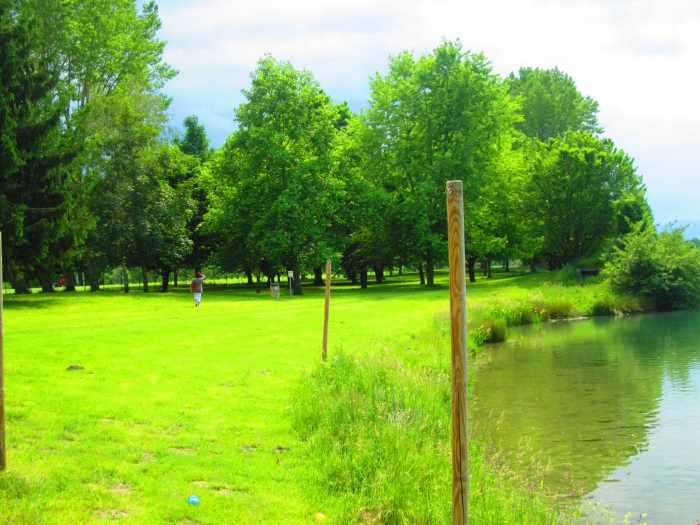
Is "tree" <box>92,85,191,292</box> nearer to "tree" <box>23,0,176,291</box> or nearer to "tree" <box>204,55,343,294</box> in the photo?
"tree" <box>23,0,176,291</box>

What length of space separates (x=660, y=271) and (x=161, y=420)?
37.7 meters

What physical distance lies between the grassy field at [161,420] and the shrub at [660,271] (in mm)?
23657

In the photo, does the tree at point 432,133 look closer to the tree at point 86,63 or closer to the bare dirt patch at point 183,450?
the tree at point 86,63

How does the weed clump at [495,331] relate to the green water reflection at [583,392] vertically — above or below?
above

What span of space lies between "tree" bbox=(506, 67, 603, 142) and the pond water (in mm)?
52192

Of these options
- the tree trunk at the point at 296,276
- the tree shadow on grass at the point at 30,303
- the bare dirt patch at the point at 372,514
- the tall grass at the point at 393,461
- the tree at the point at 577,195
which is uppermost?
the tree at the point at 577,195

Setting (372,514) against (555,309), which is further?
(555,309)

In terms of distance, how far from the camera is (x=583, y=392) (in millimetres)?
17734

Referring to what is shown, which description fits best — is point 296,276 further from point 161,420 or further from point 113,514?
point 113,514

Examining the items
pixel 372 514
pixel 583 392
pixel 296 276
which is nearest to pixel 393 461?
pixel 372 514

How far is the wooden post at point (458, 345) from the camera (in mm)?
5219

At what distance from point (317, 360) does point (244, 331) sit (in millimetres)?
6388

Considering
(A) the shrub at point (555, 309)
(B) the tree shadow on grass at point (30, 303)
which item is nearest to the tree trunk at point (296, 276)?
(B) the tree shadow on grass at point (30, 303)

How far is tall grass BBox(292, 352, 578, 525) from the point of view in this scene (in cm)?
741
